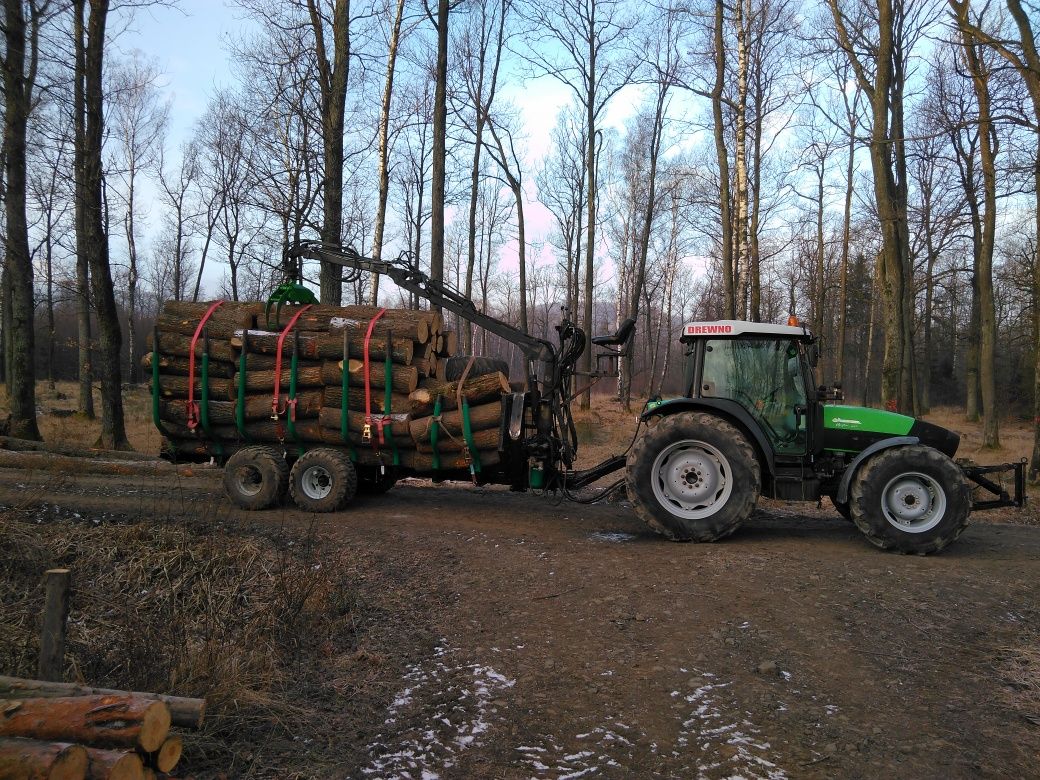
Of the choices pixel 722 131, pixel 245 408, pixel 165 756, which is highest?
pixel 722 131

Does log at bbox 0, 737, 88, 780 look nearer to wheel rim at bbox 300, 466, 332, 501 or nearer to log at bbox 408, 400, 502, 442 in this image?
log at bbox 408, 400, 502, 442

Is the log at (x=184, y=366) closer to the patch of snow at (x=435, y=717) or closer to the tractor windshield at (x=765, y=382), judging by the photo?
the patch of snow at (x=435, y=717)

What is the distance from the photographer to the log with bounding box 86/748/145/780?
2.54 metres

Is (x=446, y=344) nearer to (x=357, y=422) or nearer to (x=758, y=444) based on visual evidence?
(x=357, y=422)

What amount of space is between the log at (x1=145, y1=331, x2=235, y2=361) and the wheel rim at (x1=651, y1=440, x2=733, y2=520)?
212 inches

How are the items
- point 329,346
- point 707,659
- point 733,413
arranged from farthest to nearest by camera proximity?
point 329,346 → point 733,413 → point 707,659

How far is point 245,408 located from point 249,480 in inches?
36.4

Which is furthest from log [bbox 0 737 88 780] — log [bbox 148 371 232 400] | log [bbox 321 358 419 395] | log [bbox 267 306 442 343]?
log [bbox 148 371 232 400]

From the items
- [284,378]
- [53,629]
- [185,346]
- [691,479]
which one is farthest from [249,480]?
[53,629]

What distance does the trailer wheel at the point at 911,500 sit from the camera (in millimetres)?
6574

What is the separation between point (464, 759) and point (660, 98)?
26283 mm

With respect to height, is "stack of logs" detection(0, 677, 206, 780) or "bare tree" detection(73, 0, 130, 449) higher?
"bare tree" detection(73, 0, 130, 449)

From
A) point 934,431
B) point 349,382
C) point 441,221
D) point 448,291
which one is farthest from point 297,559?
point 441,221

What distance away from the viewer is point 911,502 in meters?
6.79
